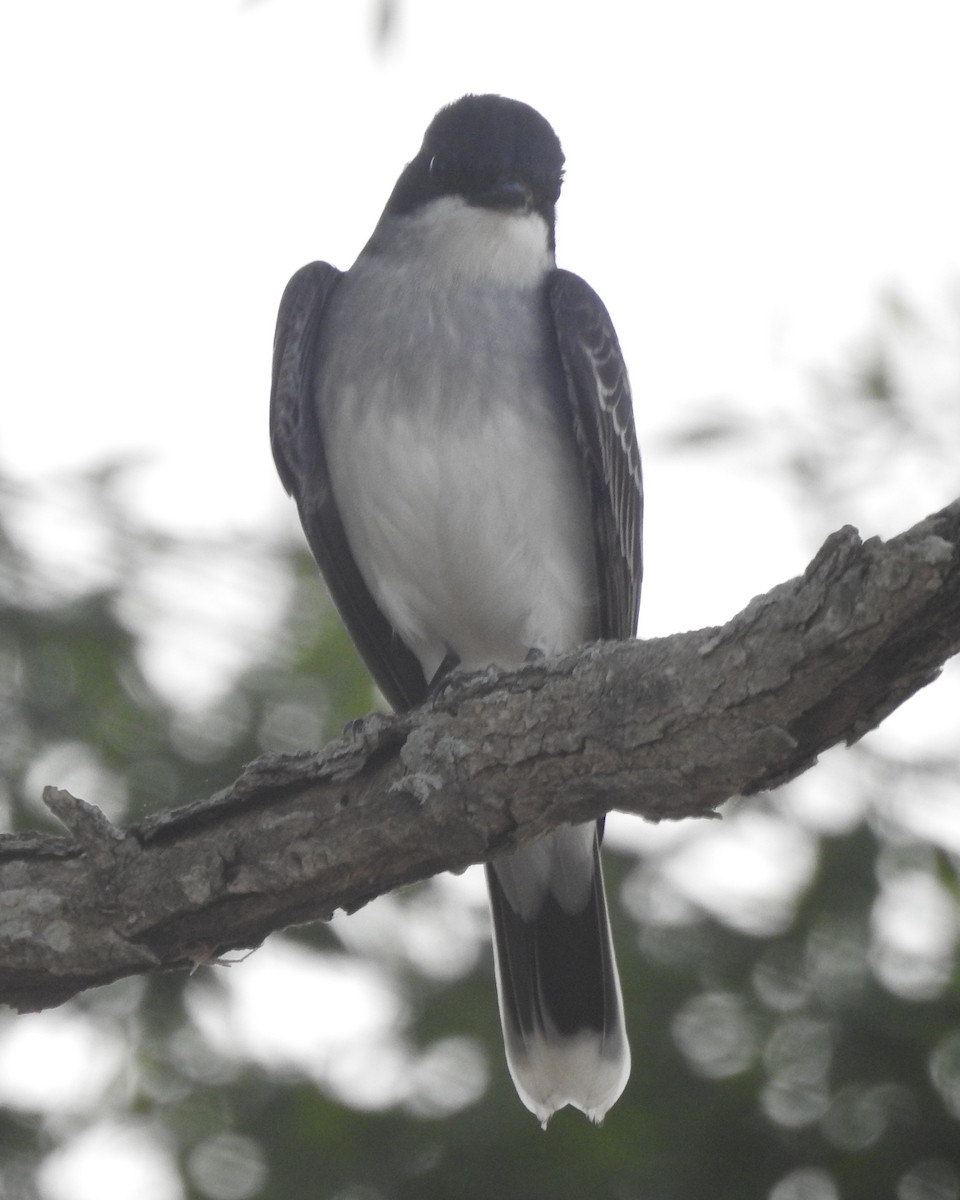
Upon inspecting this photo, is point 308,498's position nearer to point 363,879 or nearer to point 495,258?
point 495,258

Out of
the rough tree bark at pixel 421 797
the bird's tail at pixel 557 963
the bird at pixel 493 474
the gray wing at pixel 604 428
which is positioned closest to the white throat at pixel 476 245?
the bird at pixel 493 474

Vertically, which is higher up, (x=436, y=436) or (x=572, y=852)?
(x=436, y=436)

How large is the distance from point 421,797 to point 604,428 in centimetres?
221

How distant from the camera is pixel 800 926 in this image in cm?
572

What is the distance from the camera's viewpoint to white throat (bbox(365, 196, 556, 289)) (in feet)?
19.2

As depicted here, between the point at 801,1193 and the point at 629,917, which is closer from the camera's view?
the point at 801,1193

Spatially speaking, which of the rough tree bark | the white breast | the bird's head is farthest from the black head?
the rough tree bark

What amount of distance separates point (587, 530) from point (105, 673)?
1.96 m

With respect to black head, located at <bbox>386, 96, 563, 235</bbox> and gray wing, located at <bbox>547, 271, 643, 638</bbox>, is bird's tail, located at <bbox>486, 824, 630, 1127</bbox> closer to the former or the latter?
gray wing, located at <bbox>547, 271, 643, 638</bbox>

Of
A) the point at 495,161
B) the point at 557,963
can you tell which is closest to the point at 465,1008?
the point at 557,963

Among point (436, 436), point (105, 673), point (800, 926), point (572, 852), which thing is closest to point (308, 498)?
point (436, 436)

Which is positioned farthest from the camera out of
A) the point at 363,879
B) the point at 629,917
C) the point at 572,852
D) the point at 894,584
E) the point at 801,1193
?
the point at 629,917

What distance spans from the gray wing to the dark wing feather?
2.87ft

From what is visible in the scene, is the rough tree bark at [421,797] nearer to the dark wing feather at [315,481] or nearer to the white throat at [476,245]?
the dark wing feather at [315,481]
